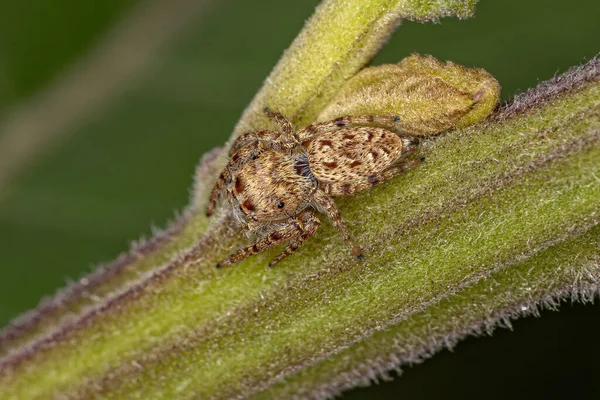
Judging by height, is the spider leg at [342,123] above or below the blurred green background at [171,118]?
below

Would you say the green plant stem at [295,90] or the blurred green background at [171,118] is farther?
the blurred green background at [171,118]

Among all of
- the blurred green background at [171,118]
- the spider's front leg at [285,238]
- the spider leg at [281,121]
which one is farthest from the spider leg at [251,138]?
the blurred green background at [171,118]

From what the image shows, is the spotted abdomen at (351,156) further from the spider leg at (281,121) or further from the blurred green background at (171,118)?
the blurred green background at (171,118)

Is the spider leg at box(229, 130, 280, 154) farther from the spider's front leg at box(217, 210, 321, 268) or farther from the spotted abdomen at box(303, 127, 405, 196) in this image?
the spider's front leg at box(217, 210, 321, 268)

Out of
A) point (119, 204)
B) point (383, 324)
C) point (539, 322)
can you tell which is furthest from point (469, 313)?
point (119, 204)

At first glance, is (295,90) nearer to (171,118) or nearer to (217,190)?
(217,190)

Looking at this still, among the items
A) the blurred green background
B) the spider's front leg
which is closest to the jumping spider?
the spider's front leg
